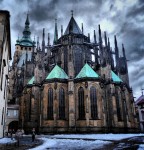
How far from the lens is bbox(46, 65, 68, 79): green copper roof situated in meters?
43.1

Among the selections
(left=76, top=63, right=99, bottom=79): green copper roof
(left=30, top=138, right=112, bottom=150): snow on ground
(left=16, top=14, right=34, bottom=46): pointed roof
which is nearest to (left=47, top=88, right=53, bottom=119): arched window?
(left=76, top=63, right=99, bottom=79): green copper roof

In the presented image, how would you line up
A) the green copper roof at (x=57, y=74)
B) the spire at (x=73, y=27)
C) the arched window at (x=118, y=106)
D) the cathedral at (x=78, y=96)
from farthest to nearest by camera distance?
1. the spire at (x=73, y=27)
2. the green copper roof at (x=57, y=74)
3. the arched window at (x=118, y=106)
4. the cathedral at (x=78, y=96)

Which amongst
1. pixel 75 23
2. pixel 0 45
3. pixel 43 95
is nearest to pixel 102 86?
pixel 43 95

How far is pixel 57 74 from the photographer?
1716 inches

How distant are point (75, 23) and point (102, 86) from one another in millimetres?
22781

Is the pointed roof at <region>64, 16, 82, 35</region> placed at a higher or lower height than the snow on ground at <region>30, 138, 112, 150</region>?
higher

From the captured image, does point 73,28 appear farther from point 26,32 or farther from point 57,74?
point 26,32

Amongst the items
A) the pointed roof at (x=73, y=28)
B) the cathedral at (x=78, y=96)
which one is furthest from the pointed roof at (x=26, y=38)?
the cathedral at (x=78, y=96)

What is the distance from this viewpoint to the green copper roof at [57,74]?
1698 inches

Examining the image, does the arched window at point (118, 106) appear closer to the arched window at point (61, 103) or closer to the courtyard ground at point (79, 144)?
the arched window at point (61, 103)

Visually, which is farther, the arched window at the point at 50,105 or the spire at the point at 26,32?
the spire at the point at 26,32

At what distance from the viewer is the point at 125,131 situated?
4094 centimetres

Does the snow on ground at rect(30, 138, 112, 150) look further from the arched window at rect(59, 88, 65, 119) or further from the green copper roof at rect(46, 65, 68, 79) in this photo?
the green copper roof at rect(46, 65, 68, 79)

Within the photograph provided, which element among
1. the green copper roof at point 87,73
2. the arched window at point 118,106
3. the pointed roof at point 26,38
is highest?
the pointed roof at point 26,38
